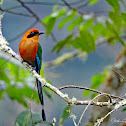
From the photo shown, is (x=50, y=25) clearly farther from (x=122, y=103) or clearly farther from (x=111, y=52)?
(x=111, y=52)

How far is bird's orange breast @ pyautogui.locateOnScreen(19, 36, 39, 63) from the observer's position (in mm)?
1558

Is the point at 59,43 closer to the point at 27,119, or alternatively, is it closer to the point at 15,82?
the point at 15,82

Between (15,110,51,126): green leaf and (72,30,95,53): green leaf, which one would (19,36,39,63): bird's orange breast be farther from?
(15,110,51,126): green leaf

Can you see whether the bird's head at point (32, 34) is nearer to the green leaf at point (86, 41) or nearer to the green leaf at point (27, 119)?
the green leaf at point (86, 41)

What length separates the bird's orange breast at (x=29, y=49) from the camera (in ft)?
5.11

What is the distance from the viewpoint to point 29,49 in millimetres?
1582

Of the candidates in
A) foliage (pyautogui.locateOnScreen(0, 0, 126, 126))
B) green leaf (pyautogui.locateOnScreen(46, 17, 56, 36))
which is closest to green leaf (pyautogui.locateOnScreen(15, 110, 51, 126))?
foliage (pyautogui.locateOnScreen(0, 0, 126, 126))

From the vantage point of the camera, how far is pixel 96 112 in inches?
86.9

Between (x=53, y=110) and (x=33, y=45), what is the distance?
2.47m

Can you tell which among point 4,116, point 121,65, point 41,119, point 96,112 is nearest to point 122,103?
point 41,119

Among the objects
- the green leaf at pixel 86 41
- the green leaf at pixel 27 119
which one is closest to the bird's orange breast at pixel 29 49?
the green leaf at pixel 86 41

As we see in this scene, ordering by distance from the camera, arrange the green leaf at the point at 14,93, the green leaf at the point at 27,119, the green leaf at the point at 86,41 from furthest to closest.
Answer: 1. the green leaf at the point at 14,93
2. the green leaf at the point at 86,41
3. the green leaf at the point at 27,119

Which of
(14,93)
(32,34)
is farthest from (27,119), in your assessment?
(32,34)

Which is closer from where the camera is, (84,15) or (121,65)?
(84,15)
